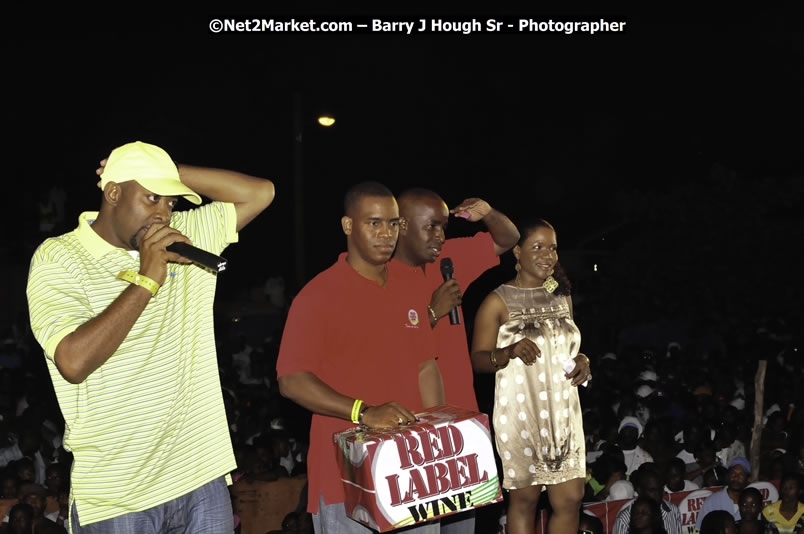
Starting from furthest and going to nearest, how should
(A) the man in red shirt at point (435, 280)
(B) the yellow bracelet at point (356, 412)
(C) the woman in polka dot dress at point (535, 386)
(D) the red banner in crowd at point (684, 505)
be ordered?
(D) the red banner in crowd at point (684, 505), (C) the woman in polka dot dress at point (535, 386), (A) the man in red shirt at point (435, 280), (B) the yellow bracelet at point (356, 412)

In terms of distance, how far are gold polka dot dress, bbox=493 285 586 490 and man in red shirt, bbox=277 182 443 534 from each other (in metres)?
0.91

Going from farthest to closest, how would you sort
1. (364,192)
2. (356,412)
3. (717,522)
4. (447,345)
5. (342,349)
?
(717,522)
(447,345)
(364,192)
(342,349)
(356,412)

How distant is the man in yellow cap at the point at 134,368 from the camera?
105 inches

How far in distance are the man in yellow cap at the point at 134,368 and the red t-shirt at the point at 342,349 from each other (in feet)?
2.52

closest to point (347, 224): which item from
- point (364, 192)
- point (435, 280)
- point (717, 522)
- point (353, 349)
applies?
point (364, 192)

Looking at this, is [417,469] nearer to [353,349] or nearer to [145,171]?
[353,349]

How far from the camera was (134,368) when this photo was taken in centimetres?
280

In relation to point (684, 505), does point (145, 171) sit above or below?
above

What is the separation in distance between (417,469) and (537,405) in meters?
1.72

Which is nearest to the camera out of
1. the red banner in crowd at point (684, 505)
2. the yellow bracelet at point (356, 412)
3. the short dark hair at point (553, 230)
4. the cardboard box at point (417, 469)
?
the cardboard box at point (417, 469)

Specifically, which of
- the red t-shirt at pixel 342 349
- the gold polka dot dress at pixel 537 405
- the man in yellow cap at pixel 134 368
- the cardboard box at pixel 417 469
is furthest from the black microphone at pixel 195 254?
the gold polka dot dress at pixel 537 405

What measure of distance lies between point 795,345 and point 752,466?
17.4 ft

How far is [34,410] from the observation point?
33.6 ft

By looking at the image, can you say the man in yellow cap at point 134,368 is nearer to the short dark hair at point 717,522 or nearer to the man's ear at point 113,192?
the man's ear at point 113,192
